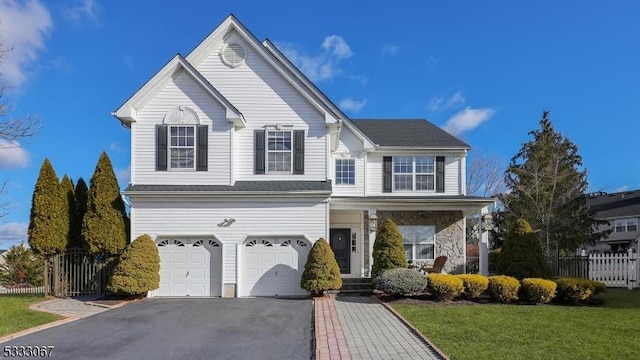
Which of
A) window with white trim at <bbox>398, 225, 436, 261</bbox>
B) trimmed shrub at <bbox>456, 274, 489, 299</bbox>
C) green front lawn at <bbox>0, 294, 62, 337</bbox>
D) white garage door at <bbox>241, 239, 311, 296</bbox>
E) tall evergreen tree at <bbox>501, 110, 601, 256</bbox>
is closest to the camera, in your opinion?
green front lawn at <bbox>0, 294, 62, 337</bbox>

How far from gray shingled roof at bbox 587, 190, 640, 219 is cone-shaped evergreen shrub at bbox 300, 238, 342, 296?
30.7 m

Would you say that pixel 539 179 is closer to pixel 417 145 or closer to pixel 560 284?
pixel 417 145

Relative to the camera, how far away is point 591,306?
1575 cm

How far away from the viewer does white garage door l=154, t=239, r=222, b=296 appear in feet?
57.9

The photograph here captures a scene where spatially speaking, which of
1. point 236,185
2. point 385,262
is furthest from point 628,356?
point 236,185

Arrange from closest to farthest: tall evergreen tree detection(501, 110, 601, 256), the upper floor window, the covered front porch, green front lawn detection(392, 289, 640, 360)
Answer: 1. green front lawn detection(392, 289, 640, 360)
2. the covered front porch
3. tall evergreen tree detection(501, 110, 601, 256)
4. the upper floor window

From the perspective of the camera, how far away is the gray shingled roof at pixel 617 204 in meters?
41.0

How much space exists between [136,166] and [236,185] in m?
3.61

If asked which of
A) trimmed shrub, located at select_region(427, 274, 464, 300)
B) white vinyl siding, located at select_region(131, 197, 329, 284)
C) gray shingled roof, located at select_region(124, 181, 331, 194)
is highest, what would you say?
gray shingled roof, located at select_region(124, 181, 331, 194)

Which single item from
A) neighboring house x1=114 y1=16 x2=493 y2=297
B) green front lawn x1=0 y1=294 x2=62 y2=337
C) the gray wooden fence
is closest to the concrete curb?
neighboring house x1=114 y1=16 x2=493 y2=297

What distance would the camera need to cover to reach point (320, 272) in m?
16.4

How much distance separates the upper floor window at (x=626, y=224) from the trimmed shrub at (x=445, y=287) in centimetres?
3116

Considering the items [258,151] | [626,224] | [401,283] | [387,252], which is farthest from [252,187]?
[626,224]

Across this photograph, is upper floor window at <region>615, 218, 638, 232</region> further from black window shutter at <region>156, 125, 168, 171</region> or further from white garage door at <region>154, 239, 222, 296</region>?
black window shutter at <region>156, 125, 168, 171</region>
